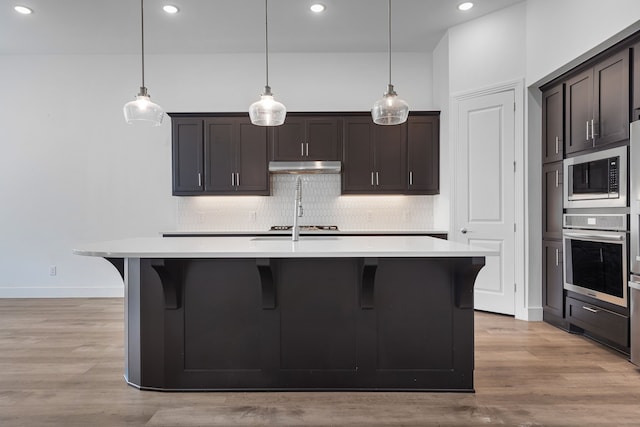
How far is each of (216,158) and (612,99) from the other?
13.2ft

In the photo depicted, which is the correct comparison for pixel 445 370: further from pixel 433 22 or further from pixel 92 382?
pixel 433 22

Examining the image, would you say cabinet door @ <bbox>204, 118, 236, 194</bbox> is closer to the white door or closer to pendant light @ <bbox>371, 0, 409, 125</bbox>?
pendant light @ <bbox>371, 0, 409, 125</bbox>

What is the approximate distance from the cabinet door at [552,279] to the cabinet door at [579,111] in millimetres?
939

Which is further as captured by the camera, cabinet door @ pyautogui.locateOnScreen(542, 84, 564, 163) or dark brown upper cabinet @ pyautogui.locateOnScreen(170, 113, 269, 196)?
dark brown upper cabinet @ pyautogui.locateOnScreen(170, 113, 269, 196)

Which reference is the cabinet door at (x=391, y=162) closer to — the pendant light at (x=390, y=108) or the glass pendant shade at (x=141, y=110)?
the pendant light at (x=390, y=108)

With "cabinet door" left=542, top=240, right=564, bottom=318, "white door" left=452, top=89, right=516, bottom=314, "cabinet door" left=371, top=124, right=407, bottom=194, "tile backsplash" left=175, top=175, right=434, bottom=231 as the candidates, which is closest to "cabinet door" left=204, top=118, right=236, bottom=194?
"tile backsplash" left=175, top=175, right=434, bottom=231

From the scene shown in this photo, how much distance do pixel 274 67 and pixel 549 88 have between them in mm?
3308

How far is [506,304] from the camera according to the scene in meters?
4.09

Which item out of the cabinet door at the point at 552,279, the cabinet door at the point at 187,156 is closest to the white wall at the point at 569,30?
the cabinet door at the point at 552,279

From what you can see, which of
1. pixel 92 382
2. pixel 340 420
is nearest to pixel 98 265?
pixel 92 382

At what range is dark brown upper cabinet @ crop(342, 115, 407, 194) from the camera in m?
4.80

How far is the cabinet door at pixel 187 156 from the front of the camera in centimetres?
482

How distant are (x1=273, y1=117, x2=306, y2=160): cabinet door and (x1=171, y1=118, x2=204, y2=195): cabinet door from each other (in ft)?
3.14

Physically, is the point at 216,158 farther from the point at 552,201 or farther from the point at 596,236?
the point at 596,236
